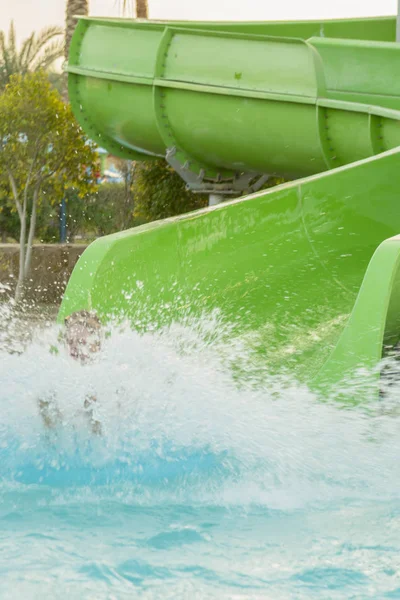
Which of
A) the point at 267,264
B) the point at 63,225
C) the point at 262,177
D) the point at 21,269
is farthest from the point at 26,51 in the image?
the point at 267,264

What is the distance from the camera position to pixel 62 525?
11.0 ft

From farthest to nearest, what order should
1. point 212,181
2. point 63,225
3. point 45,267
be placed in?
1. point 63,225
2. point 45,267
3. point 212,181

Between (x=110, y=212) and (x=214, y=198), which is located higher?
(x=214, y=198)

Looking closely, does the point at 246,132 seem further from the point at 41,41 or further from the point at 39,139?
the point at 41,41

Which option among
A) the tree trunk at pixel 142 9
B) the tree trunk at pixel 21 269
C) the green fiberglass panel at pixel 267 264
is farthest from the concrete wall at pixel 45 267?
the tree trunk at pixel 142 9

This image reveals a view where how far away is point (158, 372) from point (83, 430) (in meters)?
0.40

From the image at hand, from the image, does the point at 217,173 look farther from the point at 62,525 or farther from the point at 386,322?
the point at 62,525

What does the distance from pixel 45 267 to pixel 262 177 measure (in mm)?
3233

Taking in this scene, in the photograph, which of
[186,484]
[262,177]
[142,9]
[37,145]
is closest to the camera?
[186,484]

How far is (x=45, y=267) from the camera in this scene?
11.2 metres

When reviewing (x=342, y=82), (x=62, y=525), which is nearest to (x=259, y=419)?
(x=62, y=525)

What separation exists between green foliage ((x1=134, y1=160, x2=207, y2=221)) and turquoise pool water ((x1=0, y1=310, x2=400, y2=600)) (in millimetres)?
6773

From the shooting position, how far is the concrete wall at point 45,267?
11.1m

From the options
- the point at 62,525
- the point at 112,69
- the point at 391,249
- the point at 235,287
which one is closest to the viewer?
the point at 62,525
